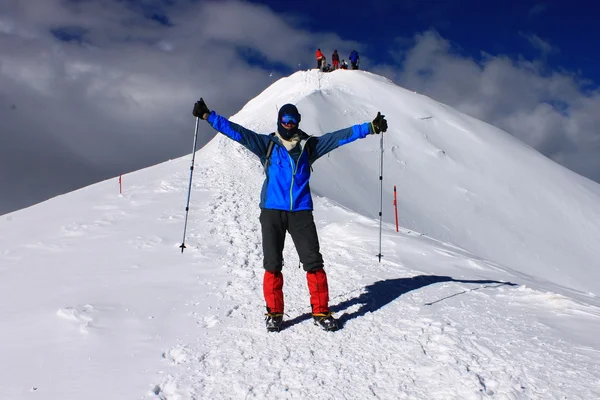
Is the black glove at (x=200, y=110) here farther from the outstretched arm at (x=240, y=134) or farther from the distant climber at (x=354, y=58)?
the distant climber at (x=354, y=58)

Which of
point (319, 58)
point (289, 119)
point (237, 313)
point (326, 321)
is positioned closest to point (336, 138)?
point (289, 119)

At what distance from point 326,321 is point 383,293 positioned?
139cm

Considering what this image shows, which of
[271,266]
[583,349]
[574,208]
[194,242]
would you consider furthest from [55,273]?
[574,208]

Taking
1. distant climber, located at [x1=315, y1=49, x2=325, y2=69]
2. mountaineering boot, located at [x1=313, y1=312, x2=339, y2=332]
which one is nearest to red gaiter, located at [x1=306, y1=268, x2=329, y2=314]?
mountaineering boot, located at [x1=313, y1=312, x2=339, y2=332]

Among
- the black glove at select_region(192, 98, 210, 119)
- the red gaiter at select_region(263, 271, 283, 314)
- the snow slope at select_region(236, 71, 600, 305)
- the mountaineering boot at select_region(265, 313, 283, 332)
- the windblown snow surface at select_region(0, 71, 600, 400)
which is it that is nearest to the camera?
the windblown snow surface at select_region(0, 71, 600, 400)

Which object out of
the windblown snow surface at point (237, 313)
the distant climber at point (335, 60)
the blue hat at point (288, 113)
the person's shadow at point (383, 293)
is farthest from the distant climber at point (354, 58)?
the blue hat at point (288, 113)

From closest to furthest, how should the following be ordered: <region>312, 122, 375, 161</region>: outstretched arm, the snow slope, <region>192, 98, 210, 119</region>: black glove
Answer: <region>192, 98, 210, 119</region>: black glove < <region>312, 122, 375, 161</region>: outstretched arm < the snow slope

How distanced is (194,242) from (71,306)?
2866mm

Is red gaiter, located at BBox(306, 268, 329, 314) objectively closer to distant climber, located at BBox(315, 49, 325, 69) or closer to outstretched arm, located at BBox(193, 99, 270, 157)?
outstretched arm, located at BBox(193, 99, 270, 157)

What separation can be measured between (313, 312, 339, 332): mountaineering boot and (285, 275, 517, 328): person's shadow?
0.46 feet

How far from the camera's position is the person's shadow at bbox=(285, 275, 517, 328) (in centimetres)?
506

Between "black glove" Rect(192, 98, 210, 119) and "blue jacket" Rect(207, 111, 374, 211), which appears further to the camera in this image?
"black glove" Rect(192, 98, 210, 119)

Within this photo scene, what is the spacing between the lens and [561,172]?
25016 mm

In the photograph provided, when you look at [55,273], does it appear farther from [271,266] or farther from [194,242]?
[271,266]
